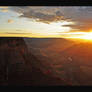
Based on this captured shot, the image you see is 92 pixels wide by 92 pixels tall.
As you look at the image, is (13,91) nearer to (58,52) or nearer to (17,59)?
(17,59)

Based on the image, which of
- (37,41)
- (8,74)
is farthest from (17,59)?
(37,41)
